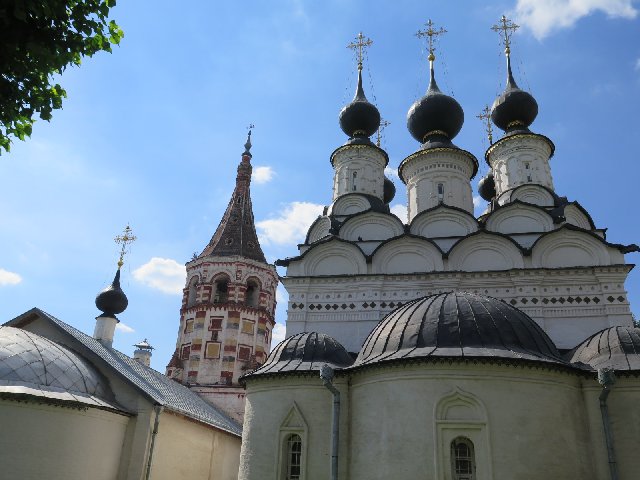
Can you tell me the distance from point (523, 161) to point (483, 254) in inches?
175

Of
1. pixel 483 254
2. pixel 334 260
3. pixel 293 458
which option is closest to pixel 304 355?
pixel 293 458

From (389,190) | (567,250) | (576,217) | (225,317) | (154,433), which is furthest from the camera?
(389,190)

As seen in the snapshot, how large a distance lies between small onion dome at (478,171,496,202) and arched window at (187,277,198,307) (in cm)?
1114

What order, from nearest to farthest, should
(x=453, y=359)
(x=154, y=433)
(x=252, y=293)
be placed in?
(x=453, y=359), (x=154, y=433), (x=252, y=293)

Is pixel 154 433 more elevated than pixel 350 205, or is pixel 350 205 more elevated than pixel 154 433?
pixel 350 205

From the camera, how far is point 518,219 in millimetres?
13586

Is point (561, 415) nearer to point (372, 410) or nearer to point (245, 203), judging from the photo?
point (372, 410)

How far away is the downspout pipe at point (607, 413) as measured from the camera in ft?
24.1

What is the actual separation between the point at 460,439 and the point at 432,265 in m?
5.78

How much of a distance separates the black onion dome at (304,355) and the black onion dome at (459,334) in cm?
83

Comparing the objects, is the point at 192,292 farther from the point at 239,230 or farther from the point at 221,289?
the point at 239,230

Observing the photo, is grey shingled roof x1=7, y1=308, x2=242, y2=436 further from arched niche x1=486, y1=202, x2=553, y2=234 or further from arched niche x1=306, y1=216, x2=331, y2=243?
arched niche x1=486, y1=202, x2=553, y2=234

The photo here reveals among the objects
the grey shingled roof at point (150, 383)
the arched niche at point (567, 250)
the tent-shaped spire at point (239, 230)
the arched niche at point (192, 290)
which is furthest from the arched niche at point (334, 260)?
the arched niche at point (192, 290)

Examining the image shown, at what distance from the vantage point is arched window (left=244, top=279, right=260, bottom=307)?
1995 cm
